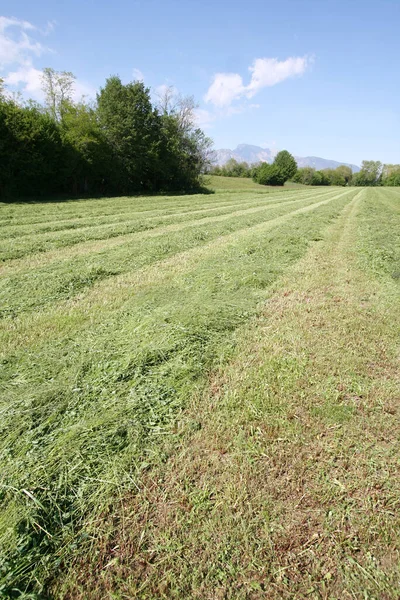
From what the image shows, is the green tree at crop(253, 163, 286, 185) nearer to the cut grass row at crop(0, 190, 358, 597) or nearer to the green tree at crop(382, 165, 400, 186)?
the green tree at crop(382, 165, 400, 186)

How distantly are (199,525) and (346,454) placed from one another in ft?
4.11

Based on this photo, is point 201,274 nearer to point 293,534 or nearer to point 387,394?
point 387,394

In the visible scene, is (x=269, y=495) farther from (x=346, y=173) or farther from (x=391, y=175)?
(x=346, y=173)

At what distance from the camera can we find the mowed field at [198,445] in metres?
1.67

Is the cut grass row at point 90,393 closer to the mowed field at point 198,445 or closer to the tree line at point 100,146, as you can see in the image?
the mowed field at point 198,445

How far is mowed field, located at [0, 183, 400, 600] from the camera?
1.67 m

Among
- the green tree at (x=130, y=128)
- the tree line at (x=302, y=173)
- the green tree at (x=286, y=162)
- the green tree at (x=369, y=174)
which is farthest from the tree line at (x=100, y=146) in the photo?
the green tree at (x=369, y=174)

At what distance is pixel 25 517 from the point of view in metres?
1.78

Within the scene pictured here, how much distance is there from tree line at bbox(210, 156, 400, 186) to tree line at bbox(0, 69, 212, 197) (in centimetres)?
1043

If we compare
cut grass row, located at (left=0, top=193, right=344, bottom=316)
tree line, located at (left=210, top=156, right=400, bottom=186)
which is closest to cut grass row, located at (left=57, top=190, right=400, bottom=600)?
cut grass row, located at (left=0, top=193, right=344, bottom=316)

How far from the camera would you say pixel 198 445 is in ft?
7.84

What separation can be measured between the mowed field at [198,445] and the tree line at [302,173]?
43.9m

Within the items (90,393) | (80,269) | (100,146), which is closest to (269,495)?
(90,393)

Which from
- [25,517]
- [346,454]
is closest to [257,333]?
[346,454]
